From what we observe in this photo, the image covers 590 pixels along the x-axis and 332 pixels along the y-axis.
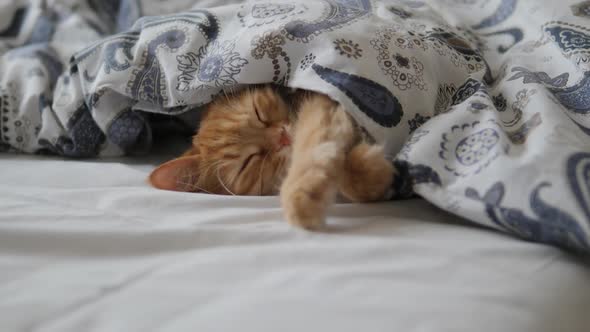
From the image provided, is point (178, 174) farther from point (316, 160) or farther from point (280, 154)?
point (316, 160)

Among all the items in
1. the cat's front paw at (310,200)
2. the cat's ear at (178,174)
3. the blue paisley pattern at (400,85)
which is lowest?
the cat's ear at (178,174)

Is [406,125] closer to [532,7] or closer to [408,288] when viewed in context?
[408,288]

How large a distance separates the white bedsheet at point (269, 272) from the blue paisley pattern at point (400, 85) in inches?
3.0

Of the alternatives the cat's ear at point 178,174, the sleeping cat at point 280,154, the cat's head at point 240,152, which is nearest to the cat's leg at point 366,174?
the sleeping cat at point 280,154

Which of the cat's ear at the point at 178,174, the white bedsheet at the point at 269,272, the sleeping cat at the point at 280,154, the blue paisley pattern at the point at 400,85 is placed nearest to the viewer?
the white bedsheet at the point at 269,272

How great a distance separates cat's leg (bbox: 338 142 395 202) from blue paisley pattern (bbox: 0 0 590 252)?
0.13 feet

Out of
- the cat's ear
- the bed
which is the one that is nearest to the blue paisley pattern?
the bed

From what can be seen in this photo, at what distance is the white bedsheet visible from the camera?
591mm

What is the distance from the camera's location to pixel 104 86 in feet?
3.77

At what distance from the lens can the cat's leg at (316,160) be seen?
2.53ft

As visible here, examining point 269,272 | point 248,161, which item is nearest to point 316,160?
point 269,272

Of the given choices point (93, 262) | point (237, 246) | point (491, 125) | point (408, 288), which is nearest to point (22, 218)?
point (93, 262)

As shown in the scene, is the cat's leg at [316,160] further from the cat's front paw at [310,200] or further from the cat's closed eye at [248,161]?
the cat's closed eye at [248,161]

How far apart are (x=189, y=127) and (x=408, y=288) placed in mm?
963
